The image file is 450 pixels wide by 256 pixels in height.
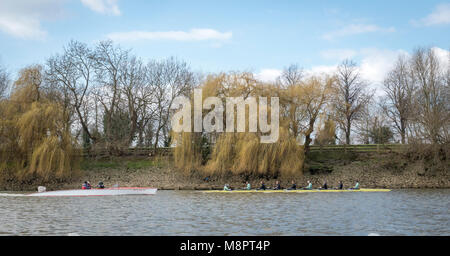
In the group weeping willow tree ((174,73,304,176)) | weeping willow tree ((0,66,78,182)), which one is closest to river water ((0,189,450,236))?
weeping willow tree ((174,73,304,176))

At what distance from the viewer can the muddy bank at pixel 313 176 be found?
3747 cm

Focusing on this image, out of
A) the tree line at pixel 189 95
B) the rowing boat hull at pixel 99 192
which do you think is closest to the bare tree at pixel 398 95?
the tree line at pixel 189 95

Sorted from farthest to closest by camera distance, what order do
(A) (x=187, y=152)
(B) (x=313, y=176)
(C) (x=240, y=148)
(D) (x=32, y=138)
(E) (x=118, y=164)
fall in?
(E) (x=118, y=164) → (B) (x=313, y=176) → (A) (x=187, y=152) → (D) (x=32, y=138) → (C) (x=240, y=148)

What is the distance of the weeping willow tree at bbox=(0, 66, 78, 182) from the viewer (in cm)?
3638

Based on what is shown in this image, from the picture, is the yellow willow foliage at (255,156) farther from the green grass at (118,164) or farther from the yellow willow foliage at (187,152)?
the green grass at (118,164)

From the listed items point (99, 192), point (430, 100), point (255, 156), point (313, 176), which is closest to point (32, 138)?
point (99, 192)

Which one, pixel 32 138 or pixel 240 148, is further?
pixel 32 138

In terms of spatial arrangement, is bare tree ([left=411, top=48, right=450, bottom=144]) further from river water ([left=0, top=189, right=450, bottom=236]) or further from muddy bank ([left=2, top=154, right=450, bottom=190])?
river water ([left=0, top=189, right=450, bottom=236])

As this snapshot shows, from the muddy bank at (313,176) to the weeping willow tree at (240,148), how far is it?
4.13 feet

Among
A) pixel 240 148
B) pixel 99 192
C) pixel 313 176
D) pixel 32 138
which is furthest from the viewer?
pixel 313 176

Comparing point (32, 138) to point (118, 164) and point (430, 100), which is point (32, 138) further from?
point (430, 100)

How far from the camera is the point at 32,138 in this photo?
121 ft

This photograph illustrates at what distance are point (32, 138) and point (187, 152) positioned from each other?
41.6 ft

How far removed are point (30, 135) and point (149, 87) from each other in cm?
1696
